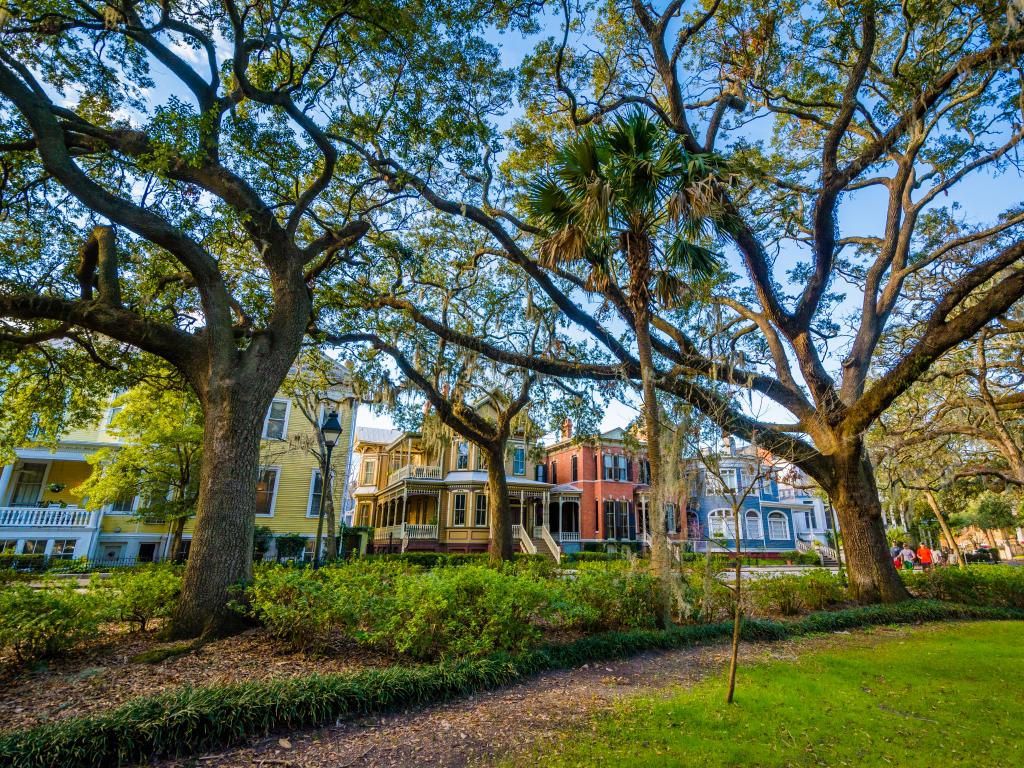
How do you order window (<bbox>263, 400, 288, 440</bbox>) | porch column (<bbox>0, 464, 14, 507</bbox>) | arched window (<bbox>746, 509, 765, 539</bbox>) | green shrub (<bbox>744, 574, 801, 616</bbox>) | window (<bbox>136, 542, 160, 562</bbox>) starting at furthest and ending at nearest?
1. arched window (<bbox>746, 509, 765, 539</bbox>)
2. window (<bbox>263, 400, 288, 440</bbox>)
3. window (<bbox>136, 542, 160, 562</bbox>)
4. porch column (<bbox>0, 464, 14, 507</bbox>)
5. green shrub (<bbox>744, 574, 801, 616</bbox>)

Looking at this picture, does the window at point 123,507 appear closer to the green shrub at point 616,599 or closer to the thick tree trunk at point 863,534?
the green shrub at point 616,599

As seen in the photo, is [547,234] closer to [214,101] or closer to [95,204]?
[214,101]

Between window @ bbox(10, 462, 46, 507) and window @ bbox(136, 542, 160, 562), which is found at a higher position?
window @ bbox(10, 462, 46, 507)

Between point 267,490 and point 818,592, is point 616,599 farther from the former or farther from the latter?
point 267,490

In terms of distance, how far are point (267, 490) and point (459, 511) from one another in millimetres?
9675

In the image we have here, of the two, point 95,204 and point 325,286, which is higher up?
point 325,286

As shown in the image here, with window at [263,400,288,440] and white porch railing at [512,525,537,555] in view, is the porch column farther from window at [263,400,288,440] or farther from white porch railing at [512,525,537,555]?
white porch railing at [512,525,537,555]

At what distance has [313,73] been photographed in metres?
8.68

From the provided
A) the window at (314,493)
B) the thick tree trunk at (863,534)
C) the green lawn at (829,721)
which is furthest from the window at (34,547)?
the thick tree trunk at (863,534)

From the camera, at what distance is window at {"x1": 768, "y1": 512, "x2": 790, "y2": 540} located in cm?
3512

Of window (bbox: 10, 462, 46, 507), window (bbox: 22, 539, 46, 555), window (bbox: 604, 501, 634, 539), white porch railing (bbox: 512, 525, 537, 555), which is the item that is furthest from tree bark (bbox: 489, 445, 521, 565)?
window (bbox: 10, 462, 46, 507)

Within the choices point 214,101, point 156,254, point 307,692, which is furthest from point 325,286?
point 307,692

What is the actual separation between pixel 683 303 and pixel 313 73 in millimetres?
7880

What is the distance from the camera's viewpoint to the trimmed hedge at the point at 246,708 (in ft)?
10.3
